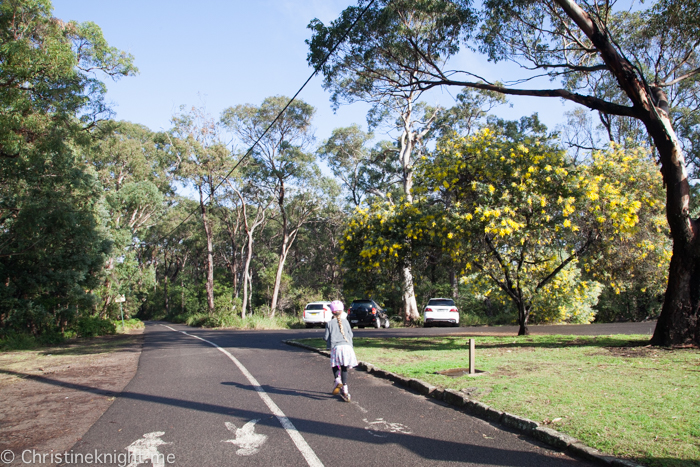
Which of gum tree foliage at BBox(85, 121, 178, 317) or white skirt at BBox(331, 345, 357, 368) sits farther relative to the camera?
gum tree foliage at BBox(85, 121, 178, 317)

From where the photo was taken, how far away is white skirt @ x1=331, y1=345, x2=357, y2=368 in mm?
7547

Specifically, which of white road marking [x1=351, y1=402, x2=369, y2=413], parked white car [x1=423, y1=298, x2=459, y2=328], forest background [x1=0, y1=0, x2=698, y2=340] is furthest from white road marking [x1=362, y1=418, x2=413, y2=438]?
parked white car [x1=423, y1=298, x2=459, y2=328]

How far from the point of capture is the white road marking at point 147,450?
466cm

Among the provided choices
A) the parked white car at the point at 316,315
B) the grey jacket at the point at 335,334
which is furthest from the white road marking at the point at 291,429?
the parked white car at the point at 316,315

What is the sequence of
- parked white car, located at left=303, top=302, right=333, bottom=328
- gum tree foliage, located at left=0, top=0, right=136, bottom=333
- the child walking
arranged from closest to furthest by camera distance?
the child walking < gum tree foliage, located at left=0, top=0, right=136, bottom=333 < parked white car, located at left=303, top=302, right=333, bottom=328

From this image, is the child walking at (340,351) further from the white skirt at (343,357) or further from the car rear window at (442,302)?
the car rear window at (442,302)

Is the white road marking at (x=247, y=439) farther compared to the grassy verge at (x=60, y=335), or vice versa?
the grassy verge at (x=60, y=335)

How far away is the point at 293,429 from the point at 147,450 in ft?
5.48

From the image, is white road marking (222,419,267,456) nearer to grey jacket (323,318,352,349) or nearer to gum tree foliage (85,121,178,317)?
grey jacket (323,318,352,349)

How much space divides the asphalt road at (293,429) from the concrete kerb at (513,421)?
4.5 inches

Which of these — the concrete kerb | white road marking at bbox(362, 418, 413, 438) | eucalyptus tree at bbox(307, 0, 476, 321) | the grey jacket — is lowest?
white road marking at bbox(362, 418, 413, 438)

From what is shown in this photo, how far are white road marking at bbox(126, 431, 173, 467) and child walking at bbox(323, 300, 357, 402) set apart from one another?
9.23 feet

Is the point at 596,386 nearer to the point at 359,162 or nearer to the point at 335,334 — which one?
the point at 335,334

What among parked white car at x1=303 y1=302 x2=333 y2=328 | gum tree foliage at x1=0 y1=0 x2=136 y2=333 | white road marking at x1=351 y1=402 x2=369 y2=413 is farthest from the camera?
parked white car at x1=303 y1=302 x2=333 y2=328
